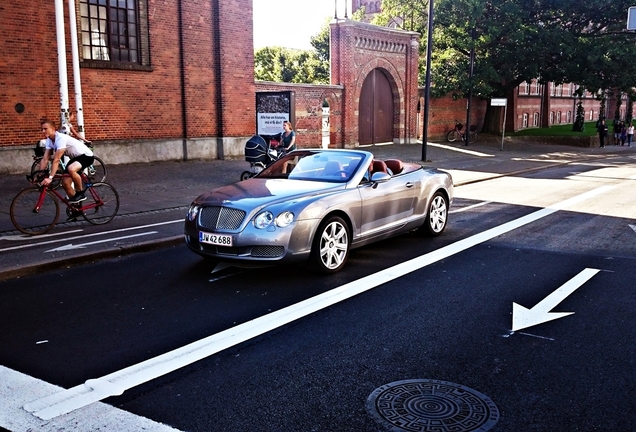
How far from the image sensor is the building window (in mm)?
19578

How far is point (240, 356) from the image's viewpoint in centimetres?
495

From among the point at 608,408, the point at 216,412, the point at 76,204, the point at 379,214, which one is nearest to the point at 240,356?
the point at 216,412

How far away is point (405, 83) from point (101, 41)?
742 inches

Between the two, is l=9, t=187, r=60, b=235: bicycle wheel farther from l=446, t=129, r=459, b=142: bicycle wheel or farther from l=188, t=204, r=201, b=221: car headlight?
l=446, t=129, r=459, b=142: bicycle wheel

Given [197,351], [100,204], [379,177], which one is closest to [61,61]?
[100,204]

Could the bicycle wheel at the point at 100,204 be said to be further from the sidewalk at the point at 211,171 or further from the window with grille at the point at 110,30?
the window with grille at the point at 110,30

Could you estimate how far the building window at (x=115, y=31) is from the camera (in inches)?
771

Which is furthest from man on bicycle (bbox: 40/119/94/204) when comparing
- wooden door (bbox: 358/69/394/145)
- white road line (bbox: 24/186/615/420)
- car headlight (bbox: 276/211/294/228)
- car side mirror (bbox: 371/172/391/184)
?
wooden door (bbox: 358/69/394/145)

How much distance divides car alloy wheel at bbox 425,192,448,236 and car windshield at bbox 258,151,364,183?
169 cm

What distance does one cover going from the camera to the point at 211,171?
65.5 ft

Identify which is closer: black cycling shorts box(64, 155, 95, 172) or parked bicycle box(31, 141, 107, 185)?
→ black cycling shorts box(64, 155, 95, 172)

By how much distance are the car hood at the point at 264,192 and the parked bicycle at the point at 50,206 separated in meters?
4.07

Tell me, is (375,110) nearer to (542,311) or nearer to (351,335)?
(542,311)

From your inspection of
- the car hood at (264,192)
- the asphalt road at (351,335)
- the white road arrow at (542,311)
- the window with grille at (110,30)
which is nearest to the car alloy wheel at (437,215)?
the asphalt road at (351,335)
